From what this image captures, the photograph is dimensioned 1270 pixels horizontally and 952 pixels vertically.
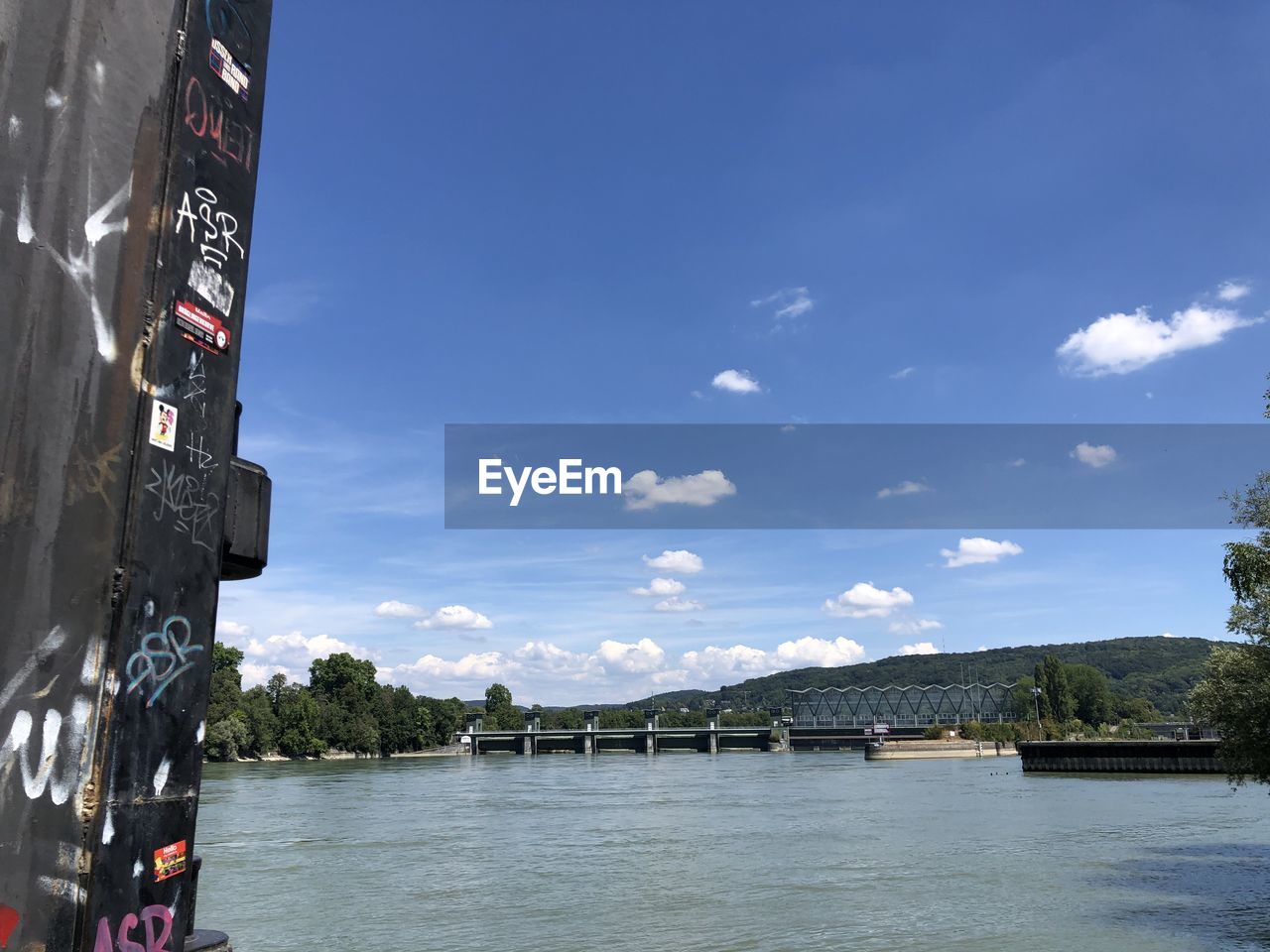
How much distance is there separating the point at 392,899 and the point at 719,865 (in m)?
14.3

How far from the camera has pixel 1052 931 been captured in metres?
26.2

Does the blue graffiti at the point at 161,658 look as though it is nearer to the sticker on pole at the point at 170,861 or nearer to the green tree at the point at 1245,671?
the sticker on pole at the point at 170,861

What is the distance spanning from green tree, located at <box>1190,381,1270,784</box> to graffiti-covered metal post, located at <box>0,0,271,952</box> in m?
27.5

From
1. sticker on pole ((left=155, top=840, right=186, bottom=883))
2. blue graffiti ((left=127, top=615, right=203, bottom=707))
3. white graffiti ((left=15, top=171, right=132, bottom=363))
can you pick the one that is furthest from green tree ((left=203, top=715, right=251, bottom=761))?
white graffiti ((left=15, top=171, right=132, bottom=363))

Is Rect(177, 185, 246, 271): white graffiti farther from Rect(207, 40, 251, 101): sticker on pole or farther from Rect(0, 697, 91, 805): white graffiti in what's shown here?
Rect(0, 697, 91, 805): white graffiti

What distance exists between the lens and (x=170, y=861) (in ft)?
15.2

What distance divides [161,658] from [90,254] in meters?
2.04

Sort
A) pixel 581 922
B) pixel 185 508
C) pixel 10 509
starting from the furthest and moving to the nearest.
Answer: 1. pixel 581 922
2. pixel 185 508
3. pixel 10 509

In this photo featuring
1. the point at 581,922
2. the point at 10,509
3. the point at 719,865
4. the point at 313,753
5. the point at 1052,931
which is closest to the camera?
the point at 10,509

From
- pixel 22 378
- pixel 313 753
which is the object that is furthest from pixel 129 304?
pixel 313 753

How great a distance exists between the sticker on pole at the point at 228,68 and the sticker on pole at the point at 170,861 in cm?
430

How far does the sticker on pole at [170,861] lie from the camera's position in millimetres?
4535

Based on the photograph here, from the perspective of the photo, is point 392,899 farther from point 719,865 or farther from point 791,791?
point 791,791

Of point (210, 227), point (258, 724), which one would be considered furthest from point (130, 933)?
point (258, 724)
